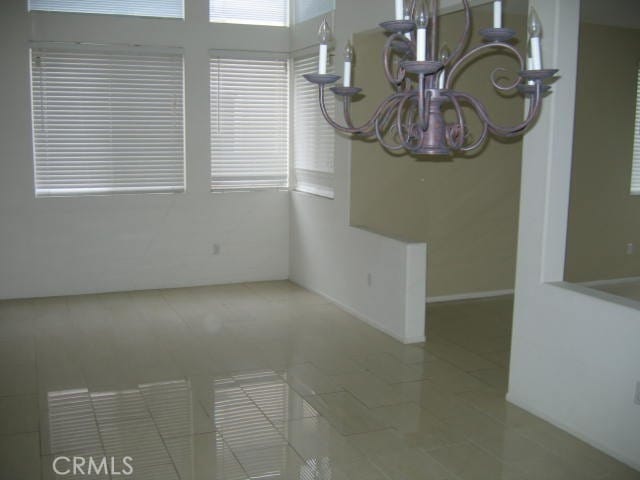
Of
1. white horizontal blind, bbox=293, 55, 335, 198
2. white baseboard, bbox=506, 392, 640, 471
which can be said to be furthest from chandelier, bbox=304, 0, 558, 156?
white horizontal blind, bbox=293, 55, 335, 198

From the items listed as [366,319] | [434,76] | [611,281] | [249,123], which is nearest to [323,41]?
[434,76]

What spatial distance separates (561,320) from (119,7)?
4.82 metres

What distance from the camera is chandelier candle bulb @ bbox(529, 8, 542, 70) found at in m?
1.97

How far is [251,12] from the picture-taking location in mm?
6750

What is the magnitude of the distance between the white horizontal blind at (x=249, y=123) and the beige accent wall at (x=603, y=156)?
9.34 feet

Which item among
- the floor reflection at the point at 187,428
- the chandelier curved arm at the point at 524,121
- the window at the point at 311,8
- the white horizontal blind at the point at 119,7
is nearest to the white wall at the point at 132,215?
the white horizontal blind at the point at 119,7

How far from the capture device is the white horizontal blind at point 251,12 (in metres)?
6.61

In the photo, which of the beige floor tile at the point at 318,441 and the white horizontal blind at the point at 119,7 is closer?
the beige floor tile at the point at 318,441

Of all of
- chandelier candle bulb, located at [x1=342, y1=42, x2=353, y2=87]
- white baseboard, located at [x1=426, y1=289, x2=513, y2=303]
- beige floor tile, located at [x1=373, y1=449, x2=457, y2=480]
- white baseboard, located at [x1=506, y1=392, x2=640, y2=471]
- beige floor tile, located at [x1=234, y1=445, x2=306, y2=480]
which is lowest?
beige floor tile, located at [x1=234, y1=445, x2=306, y2=480]

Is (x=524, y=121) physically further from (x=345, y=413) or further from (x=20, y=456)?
(x=20, y=456)

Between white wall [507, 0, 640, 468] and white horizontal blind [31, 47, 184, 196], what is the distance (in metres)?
3.90

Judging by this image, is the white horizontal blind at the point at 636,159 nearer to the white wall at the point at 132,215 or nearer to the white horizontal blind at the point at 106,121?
the white wall at the point at 132,215

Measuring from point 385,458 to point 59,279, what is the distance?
13.7ft

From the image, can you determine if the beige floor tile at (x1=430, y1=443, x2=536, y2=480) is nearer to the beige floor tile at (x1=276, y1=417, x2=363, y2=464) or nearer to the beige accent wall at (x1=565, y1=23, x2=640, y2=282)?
the beige floor tile at (x1=276, y1=417, x2=363, y2=464)
